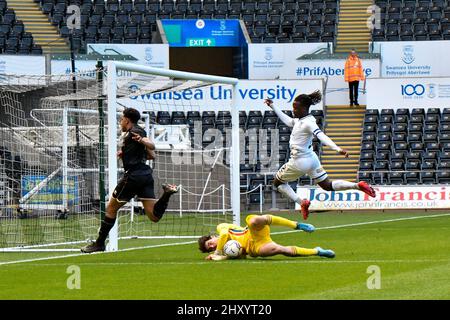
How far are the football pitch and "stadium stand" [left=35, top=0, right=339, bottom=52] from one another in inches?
947

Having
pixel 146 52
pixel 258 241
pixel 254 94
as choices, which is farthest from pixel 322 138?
pixel 146 52

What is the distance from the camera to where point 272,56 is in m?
42.2

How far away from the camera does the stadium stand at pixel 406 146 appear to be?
36.0m

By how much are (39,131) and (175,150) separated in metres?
3.63

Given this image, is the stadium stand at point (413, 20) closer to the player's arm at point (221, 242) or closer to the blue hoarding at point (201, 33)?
the blue hoarding at point (201, 33)

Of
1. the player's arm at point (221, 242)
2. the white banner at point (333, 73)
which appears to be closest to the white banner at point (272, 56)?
the white banner at point (333, 73)

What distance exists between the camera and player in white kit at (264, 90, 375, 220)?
58.4 feet

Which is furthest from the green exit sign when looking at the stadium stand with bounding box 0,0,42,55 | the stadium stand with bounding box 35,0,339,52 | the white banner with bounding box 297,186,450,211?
the white banner with bounding box 297,186,450,211

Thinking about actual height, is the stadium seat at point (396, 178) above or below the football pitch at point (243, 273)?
below

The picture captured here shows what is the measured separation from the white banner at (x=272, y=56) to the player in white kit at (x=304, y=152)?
23184mm

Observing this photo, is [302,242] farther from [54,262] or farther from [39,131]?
[39,131]

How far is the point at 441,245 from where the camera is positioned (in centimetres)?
1845

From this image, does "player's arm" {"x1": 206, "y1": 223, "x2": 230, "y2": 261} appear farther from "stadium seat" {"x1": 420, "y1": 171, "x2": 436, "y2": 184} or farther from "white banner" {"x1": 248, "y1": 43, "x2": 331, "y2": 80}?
"white banner" {"x1": 248, "y1": 43, "x2": 331, "y2": 80}

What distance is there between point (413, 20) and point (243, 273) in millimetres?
32231
